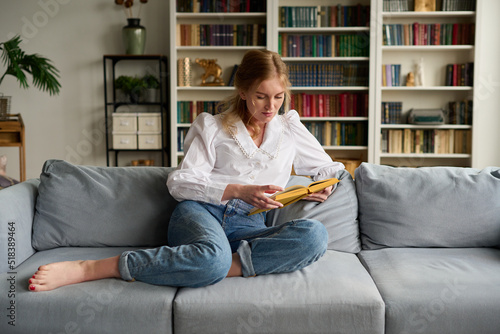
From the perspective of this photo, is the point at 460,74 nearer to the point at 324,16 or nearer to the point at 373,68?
the point at 373,68

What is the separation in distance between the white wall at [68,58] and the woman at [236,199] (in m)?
2.96

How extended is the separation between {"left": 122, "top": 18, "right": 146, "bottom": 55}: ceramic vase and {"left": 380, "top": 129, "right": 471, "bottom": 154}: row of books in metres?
2.22

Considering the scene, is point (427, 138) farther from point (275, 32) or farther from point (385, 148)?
point (275, 32)

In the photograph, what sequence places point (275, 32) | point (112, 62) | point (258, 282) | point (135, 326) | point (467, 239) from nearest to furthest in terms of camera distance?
point (135, 326)
point (258, 282)
point (467, 239)
point (275, 32)
point (112, 62)

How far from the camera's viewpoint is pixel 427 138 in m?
4.56

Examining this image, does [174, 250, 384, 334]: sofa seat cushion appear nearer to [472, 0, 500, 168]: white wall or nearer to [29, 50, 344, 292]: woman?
[29, 50, 344, 292]: woman

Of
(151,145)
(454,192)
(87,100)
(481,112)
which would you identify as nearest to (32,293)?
(454,192)

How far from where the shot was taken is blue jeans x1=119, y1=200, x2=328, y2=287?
5.09 ft

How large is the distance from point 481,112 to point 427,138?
48 cm

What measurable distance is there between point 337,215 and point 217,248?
1.89 ft

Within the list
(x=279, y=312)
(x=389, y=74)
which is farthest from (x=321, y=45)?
(x=279, y=312)

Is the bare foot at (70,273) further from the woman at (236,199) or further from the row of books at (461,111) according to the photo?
the row of books at (461,111)

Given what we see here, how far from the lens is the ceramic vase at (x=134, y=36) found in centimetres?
448

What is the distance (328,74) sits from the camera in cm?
454
